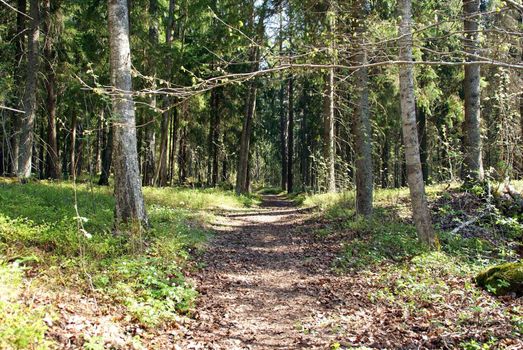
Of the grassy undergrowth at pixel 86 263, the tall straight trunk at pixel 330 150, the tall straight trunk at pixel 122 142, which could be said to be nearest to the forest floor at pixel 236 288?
the grassy undergrowth at pixel 86 263

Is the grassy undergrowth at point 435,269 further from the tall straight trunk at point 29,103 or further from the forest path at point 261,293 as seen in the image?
the tall straight trunk at point 29,103

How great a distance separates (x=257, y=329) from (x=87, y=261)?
8.53 feet

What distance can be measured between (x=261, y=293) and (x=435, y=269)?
2.82 m

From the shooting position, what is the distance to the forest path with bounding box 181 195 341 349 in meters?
4.77

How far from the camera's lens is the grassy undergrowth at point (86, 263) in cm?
372

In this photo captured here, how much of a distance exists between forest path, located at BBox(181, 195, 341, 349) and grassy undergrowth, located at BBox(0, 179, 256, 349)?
47 cm

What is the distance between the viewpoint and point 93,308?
448cm

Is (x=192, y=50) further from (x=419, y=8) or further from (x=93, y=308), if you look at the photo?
(x=93, y=308)

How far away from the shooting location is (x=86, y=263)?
5.57m

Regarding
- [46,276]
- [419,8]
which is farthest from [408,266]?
[419,8]

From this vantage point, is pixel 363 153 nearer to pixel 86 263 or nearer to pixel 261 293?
pixel 261 293

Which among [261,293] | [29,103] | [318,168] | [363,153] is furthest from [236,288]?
[29,103]

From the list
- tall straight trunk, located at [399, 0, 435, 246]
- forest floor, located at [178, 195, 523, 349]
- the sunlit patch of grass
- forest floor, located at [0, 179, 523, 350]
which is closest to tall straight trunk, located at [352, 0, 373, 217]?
forest floor, located at [0, 179, 523, 350]

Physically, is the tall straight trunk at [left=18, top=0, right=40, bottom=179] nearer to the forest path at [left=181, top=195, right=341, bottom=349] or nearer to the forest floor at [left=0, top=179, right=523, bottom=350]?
the forest floor at [left=0, top=179, right=523, bottom=350]
